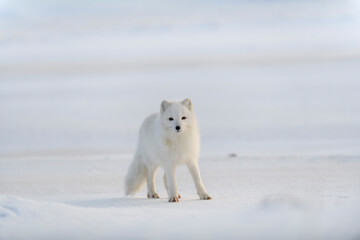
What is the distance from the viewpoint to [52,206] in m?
3.40

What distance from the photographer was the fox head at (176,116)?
5116 mm

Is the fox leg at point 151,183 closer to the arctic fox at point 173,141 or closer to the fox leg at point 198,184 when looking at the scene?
the arctic fox at point 173,141

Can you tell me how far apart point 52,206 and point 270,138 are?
7.33 m

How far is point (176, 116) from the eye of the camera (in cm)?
514

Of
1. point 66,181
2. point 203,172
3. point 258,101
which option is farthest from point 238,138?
point 258,101

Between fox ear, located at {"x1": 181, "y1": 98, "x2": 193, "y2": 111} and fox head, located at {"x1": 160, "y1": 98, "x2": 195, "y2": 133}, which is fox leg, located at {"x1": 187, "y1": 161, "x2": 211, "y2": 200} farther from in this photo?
fox ear, located at {"x1": 181, "y1": 98, "x2": 193, "y2": 111}

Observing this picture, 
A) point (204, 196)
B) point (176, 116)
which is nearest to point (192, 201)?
point (204, 196)

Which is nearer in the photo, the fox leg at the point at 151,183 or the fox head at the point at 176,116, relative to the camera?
the fox head at the point at 176,116

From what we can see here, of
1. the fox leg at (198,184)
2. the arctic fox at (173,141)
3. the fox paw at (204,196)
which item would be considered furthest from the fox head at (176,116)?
the fox paw at (204,196)

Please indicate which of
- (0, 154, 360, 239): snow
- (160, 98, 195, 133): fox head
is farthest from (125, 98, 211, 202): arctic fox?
(0, 154, 360, 239): snow

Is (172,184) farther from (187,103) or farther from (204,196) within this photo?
(187,103)

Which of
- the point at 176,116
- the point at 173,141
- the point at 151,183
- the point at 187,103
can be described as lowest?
the point at 151,183

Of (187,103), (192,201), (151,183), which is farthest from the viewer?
(151,183)

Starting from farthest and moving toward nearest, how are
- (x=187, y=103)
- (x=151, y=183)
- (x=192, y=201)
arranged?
(x=151, y=183) → (x=187, y=103) → (x=192, y=201)
